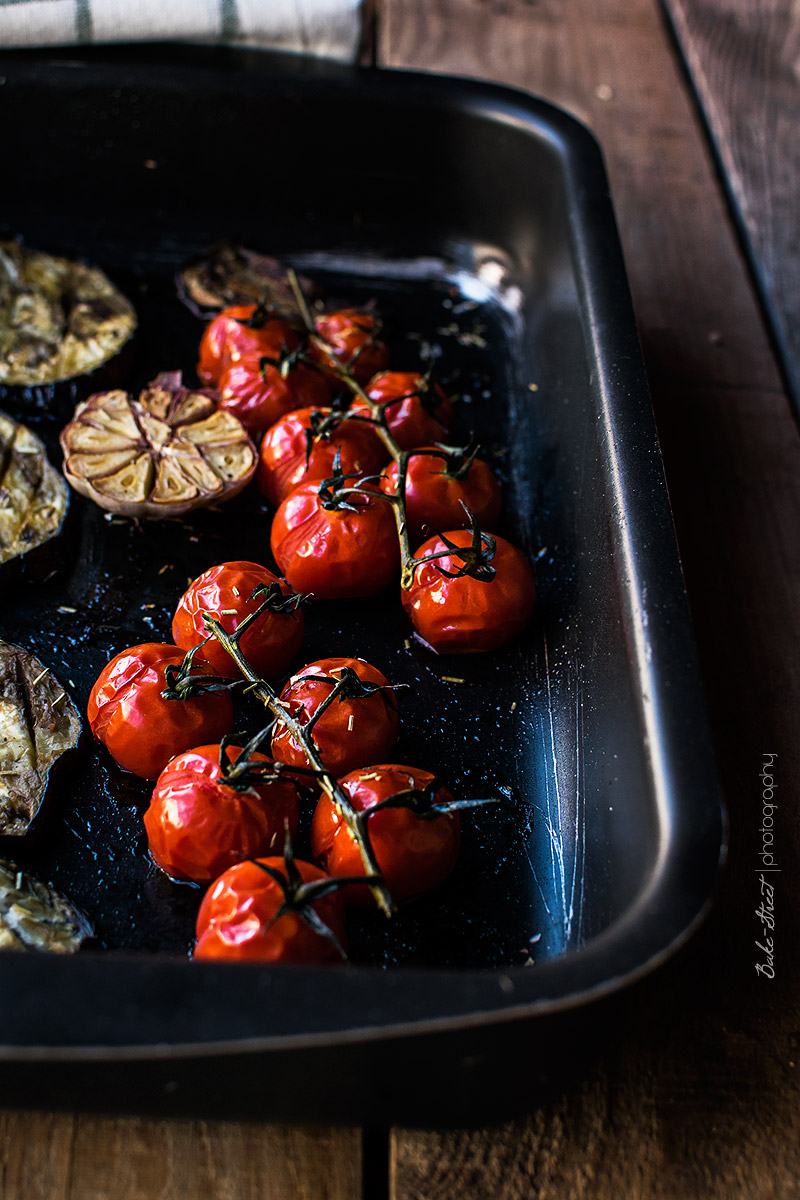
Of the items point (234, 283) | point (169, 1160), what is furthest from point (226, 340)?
point (169, 1160)

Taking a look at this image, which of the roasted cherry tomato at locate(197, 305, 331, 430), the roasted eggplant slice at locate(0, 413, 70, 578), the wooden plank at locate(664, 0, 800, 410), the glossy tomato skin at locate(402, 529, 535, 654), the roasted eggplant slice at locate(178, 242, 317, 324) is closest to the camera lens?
the glossy tomato skin at locate(402, 529, 535, 654)

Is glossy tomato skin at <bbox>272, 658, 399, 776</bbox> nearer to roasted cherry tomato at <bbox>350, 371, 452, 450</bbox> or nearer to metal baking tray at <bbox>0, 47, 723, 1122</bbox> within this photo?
metal baking tray at <bbox>0, 47, 723, 1122</bbox>

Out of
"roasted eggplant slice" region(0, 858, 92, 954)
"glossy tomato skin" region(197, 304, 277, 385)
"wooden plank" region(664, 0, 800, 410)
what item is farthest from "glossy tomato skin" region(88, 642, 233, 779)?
"wooden plank" region(664, 0, 800, 410)

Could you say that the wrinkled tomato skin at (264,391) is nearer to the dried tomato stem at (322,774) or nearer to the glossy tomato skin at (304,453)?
the glossy tomato skin at (304,453)

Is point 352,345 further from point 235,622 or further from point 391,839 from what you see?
point 391,839

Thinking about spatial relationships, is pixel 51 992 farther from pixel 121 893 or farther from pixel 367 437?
pixel 367 437

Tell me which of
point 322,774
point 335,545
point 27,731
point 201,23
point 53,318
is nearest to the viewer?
point 322,774

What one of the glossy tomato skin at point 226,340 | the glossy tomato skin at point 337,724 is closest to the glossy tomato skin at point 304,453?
the glossy tomato skin at point 226,340
